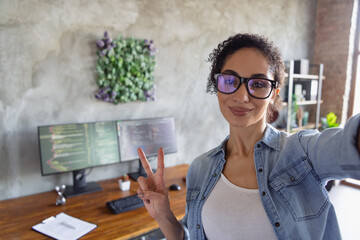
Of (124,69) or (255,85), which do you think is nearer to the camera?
(255,85)

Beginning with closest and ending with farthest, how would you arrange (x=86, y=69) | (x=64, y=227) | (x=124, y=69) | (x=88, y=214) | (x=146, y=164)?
(x=146, y=164)
(x=64, y=227)
(x=88, y=214)
(x=86, y=69)
(x=124, y=69)

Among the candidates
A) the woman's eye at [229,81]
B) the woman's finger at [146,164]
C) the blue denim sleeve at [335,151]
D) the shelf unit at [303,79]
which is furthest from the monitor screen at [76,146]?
the shelf unit at [303,79]

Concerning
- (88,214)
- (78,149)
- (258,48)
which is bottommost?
(88,214)

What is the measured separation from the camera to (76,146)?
203 cm

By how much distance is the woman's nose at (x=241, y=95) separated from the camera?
3.16ft

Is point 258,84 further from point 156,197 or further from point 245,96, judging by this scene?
point 156,197

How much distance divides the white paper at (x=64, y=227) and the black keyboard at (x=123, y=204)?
0.64 feet

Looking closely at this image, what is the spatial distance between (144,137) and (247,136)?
1.44 metres

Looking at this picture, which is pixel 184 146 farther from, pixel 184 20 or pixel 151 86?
pixel 184 20

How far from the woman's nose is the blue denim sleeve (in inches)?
10.1

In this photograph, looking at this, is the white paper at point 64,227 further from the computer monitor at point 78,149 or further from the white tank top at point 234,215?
the white tank top at point 234,215

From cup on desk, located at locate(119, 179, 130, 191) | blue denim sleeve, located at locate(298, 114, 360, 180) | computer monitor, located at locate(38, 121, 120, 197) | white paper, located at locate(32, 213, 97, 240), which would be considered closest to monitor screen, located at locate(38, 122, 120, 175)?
computer monitor, located at locate(38, 121, 120, 197)

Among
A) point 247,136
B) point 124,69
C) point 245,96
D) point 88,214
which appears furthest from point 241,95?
point 124,69

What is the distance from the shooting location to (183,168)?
8.91ft
